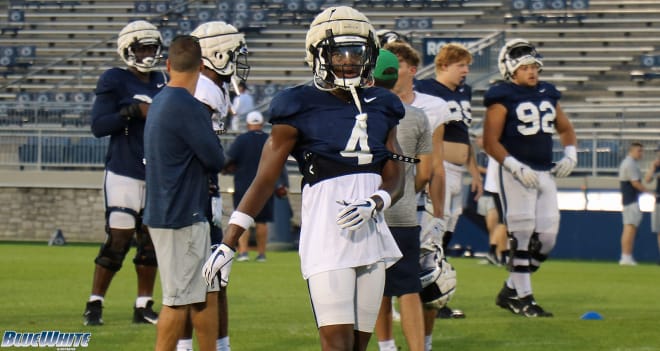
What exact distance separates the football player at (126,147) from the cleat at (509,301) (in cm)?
302

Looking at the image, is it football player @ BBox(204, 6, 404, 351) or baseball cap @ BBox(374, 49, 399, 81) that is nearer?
football player @ BBox(204, 6, 404, 351)

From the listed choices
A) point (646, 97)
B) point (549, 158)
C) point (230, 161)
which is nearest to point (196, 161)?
point (549, 158)

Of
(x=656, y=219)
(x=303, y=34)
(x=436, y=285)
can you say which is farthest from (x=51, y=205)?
(x=436, y=285)

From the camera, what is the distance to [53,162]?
76.5 ft

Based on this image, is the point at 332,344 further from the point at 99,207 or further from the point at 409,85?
the point at 99,207

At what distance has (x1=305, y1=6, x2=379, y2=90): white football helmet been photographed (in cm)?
546

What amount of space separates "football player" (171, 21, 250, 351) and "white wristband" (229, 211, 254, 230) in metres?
1.85

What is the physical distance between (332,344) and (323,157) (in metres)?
0.78

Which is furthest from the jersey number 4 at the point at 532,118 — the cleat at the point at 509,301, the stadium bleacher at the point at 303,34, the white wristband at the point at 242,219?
the stadium bleacher at the point at 303,34

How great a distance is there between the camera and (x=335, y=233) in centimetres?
535

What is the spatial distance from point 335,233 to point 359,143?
392mm

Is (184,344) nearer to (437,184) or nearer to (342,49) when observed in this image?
(437,184)

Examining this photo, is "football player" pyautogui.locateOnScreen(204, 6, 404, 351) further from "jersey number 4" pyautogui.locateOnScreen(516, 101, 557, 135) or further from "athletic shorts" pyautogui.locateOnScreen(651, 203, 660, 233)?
"athletic shorts" pyautogui.locateOnScreen(651, 203, 660, 233)

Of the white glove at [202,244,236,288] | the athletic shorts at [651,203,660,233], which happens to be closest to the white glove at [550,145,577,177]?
the white glove at [202,244,236,288]
